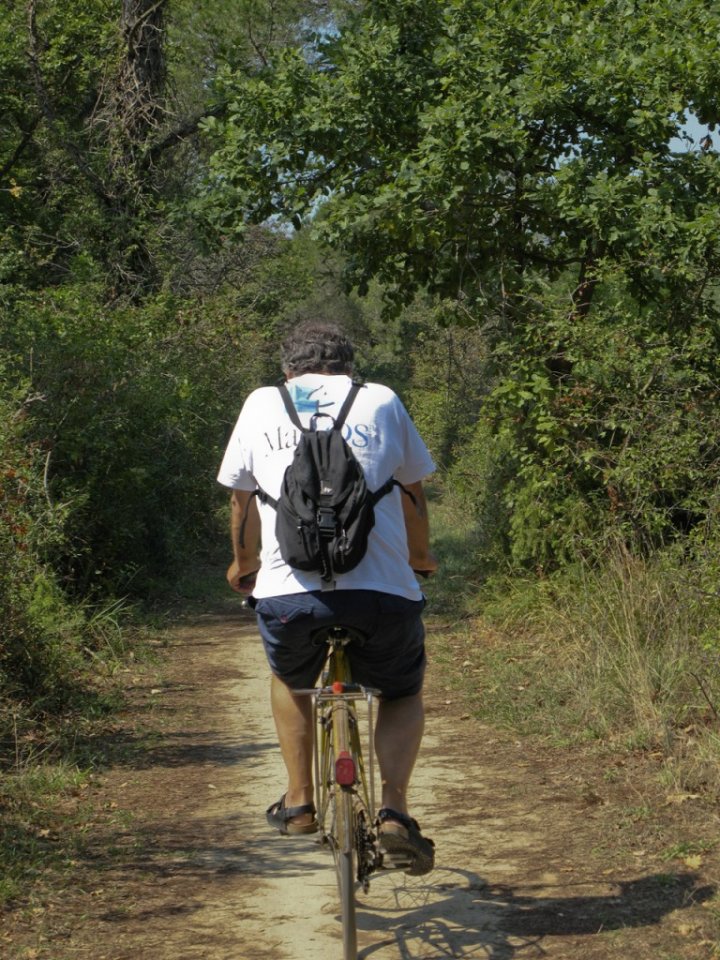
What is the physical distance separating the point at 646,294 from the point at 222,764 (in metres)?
5.15

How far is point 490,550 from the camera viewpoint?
39.7 feet

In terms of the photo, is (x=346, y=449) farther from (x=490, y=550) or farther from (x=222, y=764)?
(x=490, y=550)

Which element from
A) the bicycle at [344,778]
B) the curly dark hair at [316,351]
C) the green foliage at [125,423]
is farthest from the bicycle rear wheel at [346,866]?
the green foliage at [125,423]

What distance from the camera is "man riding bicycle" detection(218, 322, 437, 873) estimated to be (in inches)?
171

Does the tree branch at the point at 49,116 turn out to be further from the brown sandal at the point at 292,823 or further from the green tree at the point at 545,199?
the brown sandal at the point at 292,823

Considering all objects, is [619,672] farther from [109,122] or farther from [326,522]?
[109,122]

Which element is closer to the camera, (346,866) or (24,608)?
(346,866)

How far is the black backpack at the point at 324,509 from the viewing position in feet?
13.8

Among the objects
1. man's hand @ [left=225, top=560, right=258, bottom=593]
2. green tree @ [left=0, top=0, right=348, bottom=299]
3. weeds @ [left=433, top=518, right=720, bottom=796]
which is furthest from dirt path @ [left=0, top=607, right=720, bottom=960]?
green tree @ [left=0, top=0, right=348, bottom=299]

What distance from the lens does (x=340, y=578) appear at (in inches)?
169

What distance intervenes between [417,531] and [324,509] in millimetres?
636

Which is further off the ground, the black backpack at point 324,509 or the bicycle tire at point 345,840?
the black backpack at point 324,509

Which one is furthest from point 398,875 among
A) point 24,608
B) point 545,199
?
point 545,199

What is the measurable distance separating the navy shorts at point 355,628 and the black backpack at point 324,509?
101 millimetres
